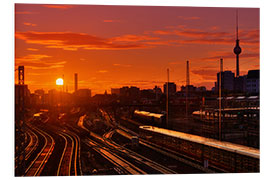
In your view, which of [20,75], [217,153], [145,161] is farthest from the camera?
[145,161]

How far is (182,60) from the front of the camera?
647 inches

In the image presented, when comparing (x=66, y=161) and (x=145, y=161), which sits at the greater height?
(x=145, y=161)

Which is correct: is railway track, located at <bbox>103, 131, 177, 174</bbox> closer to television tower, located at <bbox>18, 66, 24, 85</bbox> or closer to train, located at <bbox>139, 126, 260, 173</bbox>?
train, located at <bbox>139, 126, 260, 173</bbox>

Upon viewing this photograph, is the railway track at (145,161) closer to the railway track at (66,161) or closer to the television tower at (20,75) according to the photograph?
the railway track at (66,161)

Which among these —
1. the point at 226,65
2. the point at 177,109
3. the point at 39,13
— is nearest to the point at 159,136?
the point at 226,65

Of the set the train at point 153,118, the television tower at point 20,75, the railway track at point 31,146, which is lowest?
the railway track at point 31,146

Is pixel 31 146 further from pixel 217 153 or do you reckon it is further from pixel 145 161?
pixel 217 153

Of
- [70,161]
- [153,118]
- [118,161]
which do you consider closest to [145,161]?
[118,161]

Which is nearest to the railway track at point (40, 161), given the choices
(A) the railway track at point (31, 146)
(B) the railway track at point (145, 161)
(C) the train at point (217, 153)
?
(A) the railway track at point (31, 146)

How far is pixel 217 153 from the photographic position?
11734mm

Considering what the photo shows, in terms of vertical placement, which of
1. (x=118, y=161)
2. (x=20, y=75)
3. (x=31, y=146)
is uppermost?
(x=20, y=75)

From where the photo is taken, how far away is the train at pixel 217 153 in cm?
1098

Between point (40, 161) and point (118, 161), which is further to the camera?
point (40, 161)

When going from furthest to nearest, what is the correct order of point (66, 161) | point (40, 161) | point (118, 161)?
point (40, 161), point (66, 161), point (118, 161)
